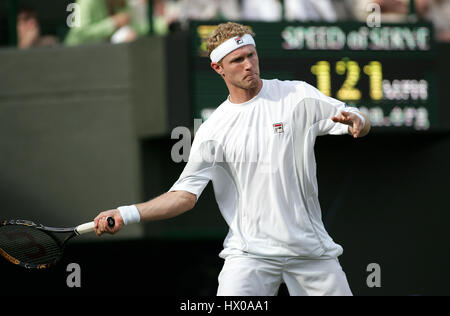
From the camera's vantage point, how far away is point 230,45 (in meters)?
4.82

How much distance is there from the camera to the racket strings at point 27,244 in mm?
5035

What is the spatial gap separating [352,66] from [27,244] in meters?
4.13

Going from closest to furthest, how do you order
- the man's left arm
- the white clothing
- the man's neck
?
1. the man's left arm
2. the white clothing
3. the man's neck

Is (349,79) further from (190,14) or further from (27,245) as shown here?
(27,245)

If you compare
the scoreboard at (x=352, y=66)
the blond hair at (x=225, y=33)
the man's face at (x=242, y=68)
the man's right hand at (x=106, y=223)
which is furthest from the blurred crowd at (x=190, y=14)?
the man's right hand at (x=106, y=223)

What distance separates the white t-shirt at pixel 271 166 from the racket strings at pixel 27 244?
2.56 feet

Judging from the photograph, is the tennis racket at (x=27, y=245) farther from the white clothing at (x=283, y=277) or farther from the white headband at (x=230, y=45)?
the white headband at (x=230, y=45)

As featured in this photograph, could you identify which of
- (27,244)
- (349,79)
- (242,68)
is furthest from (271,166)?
(349,79)

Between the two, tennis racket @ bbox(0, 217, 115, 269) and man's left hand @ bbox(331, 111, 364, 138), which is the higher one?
man's left hand @ bbox(331, 111, 364, 138)

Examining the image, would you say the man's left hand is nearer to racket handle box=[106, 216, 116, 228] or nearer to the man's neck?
the man's neck

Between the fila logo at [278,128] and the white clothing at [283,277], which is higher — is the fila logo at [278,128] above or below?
above

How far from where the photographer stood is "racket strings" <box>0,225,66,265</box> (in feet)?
16.5

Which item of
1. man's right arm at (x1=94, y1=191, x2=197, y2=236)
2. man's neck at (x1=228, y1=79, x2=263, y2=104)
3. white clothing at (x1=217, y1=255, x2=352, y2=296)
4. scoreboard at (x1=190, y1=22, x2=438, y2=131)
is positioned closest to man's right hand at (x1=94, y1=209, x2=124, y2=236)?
man's right arm at (x1=94, y1=191, x2=197, y2=236)

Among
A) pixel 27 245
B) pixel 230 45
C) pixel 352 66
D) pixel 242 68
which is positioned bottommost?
pixel 27 245
